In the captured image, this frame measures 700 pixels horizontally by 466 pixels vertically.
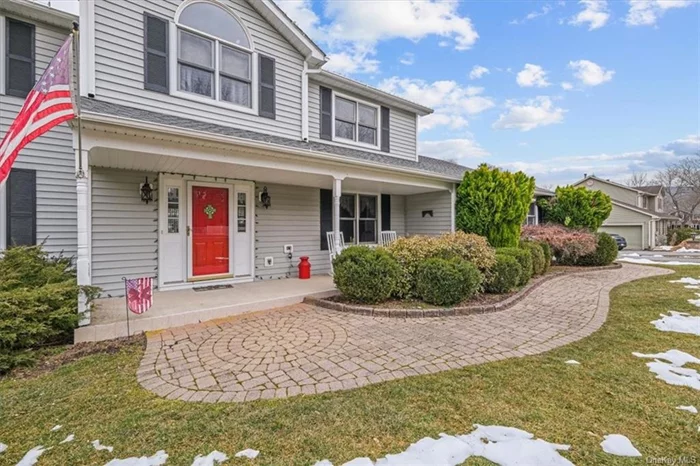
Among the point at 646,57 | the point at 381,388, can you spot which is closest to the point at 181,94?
the point at 381,388

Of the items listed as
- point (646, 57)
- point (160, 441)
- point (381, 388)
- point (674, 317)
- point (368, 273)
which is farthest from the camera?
point (646, 57)

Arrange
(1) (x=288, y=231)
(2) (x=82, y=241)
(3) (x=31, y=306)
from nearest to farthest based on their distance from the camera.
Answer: (3) (x=31, y=306) < (2) (x=82, y=241) < (1) (x=288, y=231)

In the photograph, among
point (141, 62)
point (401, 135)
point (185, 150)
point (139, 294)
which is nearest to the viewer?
point (139, 294)

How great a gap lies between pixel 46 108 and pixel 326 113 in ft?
20.4

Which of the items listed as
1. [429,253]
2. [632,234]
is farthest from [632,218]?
[429,253]

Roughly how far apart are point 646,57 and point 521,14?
178 inches

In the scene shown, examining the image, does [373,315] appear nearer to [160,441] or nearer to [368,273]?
[368,273]

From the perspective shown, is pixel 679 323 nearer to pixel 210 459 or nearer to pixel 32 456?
pixel 210 459

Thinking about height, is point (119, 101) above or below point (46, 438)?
above

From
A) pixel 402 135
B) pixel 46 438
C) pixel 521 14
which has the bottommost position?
pixel 46 438

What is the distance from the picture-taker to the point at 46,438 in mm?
2285

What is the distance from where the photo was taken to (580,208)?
12.9 metres

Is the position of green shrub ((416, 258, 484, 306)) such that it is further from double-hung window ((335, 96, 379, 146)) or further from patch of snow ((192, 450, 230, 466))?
double-hung window ((335, 96, 379, 146))

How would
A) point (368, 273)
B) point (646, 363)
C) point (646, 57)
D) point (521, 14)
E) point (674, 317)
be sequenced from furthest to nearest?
point (646, 57) → point (521, 14) → point (368, 273) → point (674, 317) → point (646, 363)
